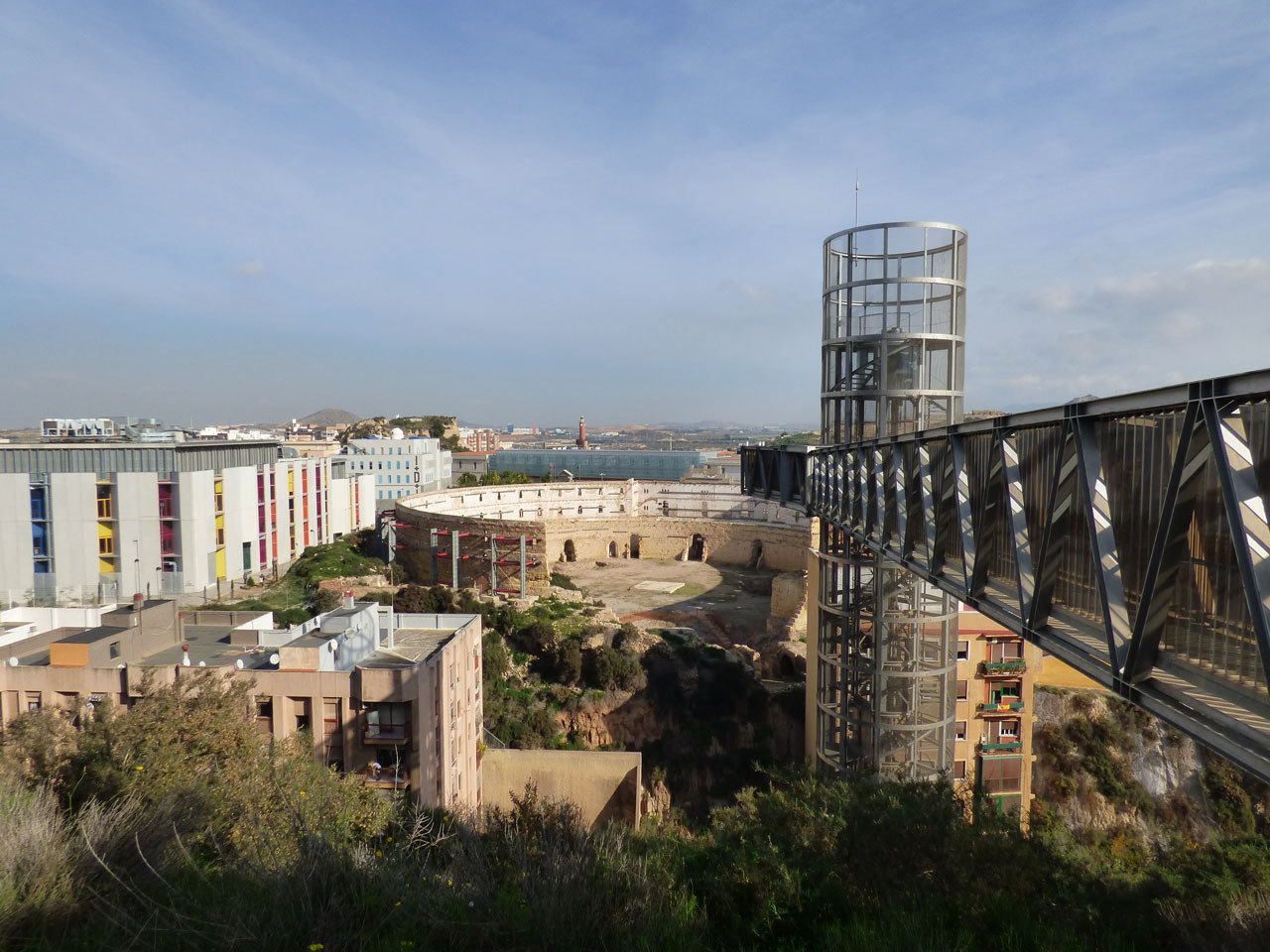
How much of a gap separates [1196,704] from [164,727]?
10.6 metres

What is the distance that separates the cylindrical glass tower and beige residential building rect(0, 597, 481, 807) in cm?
741

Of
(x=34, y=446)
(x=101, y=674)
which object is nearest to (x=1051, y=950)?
(x=101, y=674)

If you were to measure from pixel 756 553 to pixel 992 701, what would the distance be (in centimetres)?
2154

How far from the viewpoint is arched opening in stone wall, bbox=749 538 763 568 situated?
126 ft

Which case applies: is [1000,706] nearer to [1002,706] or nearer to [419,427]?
[1002,706]

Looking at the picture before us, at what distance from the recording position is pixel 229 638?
17.2m

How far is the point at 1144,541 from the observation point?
149 inches

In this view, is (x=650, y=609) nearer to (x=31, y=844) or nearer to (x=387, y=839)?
(x=387, y=839)

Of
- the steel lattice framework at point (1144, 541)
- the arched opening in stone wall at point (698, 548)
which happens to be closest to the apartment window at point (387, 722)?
the steel lattice framework at point (1144, 541)

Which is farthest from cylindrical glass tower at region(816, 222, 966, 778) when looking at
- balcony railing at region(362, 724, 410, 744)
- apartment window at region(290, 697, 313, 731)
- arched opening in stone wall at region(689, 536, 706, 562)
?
arched opening in stone wall at region(689, 536, 706, 562)

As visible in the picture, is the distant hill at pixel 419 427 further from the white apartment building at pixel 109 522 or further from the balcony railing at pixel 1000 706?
the balcony railing at pixel 1000 706

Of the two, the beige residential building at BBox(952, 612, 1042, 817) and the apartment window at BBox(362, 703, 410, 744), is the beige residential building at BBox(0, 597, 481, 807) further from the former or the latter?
the beige residential building at BBox(952, 612, 1042, 817)

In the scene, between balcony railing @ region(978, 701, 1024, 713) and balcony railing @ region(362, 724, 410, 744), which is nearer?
balcony railing @ region(362, 724, 410, 744)

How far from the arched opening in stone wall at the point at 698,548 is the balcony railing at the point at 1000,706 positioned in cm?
2338
